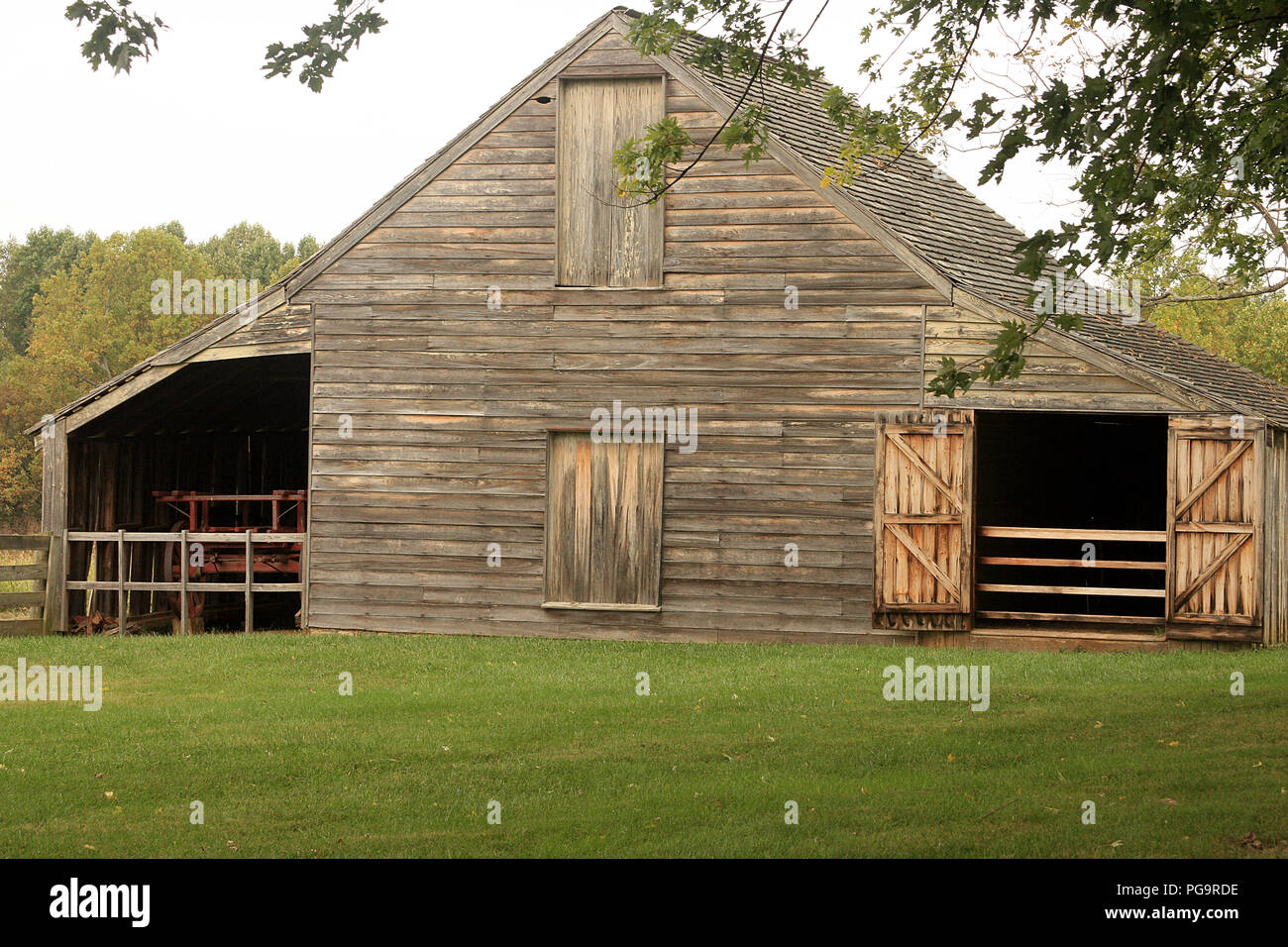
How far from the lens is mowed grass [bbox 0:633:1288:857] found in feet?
26.5

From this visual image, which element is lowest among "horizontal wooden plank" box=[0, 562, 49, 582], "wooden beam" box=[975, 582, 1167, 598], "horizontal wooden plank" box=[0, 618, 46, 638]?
"horizontal wooden plank" box=[0, 618, 46, 638]

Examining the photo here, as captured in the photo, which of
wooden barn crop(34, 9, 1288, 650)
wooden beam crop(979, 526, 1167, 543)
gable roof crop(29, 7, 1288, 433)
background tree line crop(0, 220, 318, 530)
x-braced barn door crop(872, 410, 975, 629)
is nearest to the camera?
wooden beam crop(979, 526, 1167, 543)

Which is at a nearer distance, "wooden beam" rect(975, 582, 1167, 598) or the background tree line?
"wooden beam" rect(975, 582, 1167, 598)

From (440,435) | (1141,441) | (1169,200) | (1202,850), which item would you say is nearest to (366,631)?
(440,435)

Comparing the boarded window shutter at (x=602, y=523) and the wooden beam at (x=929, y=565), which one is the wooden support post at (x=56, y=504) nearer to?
the boarded window shutter at (x=602, y=523)

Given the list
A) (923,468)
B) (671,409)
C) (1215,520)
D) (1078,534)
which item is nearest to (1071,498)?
(1078,534)

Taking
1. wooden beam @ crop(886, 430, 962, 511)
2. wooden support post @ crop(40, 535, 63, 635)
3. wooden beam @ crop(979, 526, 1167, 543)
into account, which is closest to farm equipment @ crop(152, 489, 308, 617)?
wooden support post @ crop(40, 535, 63, 635)

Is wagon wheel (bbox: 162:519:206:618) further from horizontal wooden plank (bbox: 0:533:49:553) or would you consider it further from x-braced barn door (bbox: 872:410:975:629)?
x-braced barn door (bbox: 872:410:975:629)

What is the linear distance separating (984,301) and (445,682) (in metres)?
7.76

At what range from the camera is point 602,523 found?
17484mm

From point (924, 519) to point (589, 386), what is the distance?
456 cm

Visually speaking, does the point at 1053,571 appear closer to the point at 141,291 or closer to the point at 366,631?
the point at 366,631

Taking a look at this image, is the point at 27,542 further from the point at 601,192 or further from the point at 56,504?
the point at 601,192

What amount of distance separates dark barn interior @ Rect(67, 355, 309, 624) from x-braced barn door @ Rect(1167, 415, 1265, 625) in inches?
486
